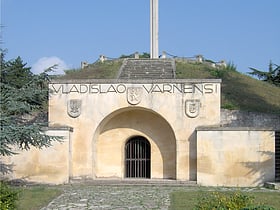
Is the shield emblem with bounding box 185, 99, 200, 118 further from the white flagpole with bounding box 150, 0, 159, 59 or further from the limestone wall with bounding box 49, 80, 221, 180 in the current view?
the white flagpole with bounding box 150, 0, 159, 59

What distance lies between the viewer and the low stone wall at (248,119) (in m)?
25.3

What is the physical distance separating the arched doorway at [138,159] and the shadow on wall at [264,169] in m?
4.66

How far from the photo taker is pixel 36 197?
51.9ft

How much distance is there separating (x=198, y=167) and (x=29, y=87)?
1009 cm

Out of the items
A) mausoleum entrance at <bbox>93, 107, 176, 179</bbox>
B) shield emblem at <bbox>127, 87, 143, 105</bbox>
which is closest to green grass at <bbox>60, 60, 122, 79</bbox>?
mausoleum entrance at <bbox>93, 107, 176, 179</bbox>

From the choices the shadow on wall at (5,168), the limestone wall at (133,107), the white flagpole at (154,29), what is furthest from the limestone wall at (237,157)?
the white flagpole at (154,29)

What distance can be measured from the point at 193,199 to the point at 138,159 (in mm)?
8141

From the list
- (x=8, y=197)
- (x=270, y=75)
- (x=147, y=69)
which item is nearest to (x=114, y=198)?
(x=8, y=197)

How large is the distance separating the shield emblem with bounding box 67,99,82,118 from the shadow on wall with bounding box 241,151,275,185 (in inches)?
272

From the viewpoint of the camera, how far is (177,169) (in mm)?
21422

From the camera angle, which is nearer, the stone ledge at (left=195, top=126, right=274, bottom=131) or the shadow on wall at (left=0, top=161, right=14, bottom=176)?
the stone ledge at (left=195, top=126, right=274, bottom=131)

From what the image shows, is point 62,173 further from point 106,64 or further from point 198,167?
point 106,64

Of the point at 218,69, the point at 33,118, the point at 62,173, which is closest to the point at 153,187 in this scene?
the point at 62,173

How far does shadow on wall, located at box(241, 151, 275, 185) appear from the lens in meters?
20.3
